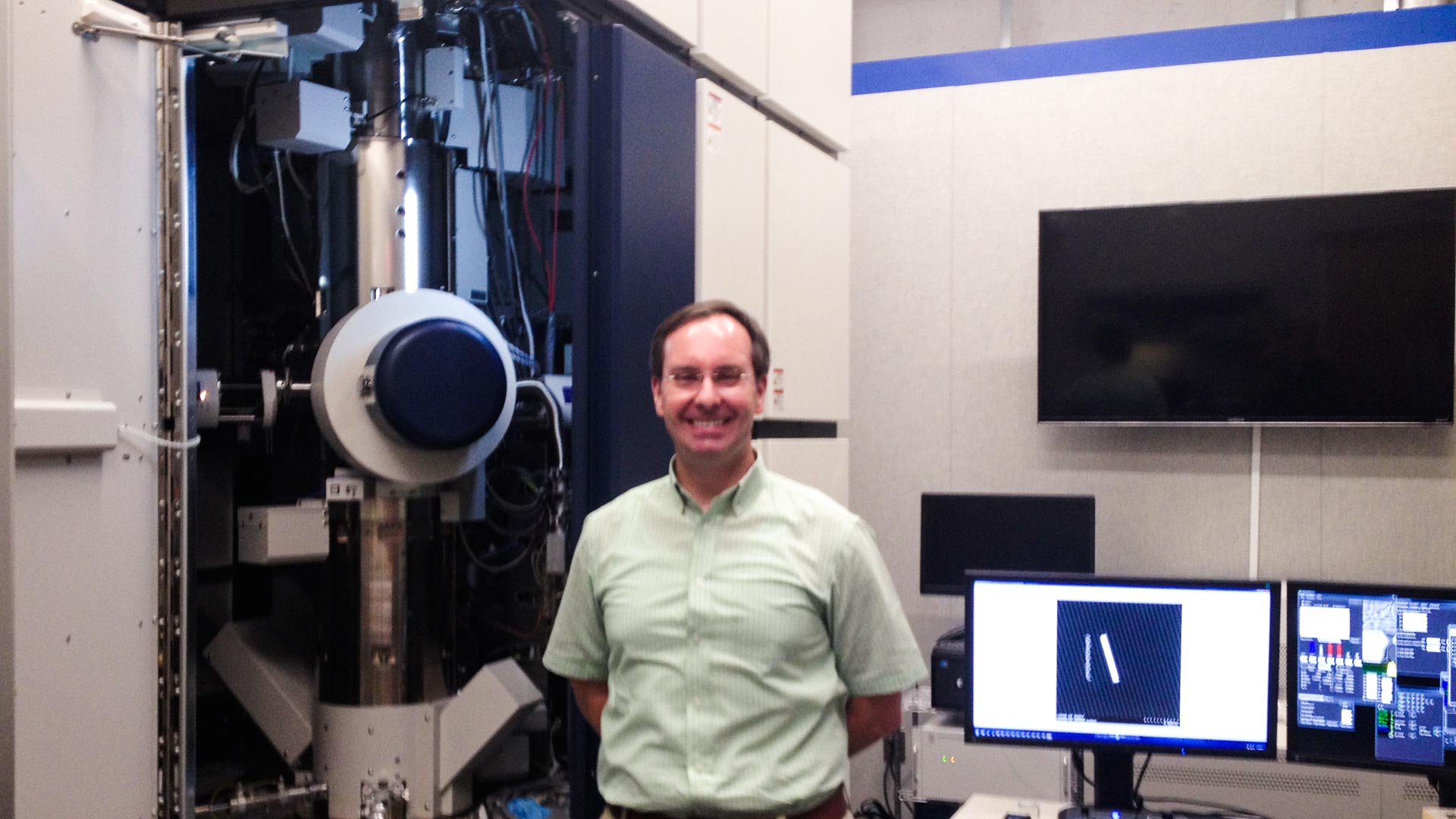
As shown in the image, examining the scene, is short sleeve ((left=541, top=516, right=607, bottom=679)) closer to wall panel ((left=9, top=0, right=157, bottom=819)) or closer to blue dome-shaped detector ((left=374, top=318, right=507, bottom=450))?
wall panel ((left=9, top=0, right=157, bottom=819))

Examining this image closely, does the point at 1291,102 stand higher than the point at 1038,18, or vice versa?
the point at 1038,18

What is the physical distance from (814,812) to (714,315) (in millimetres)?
678

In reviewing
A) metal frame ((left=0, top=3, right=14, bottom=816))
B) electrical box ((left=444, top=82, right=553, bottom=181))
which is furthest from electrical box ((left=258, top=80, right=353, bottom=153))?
metal frame ((left=0, top=3, right=14, bottom=816))

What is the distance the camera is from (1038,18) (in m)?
5.38

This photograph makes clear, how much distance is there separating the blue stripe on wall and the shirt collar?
270 centimetres

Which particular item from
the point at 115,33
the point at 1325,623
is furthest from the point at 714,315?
the point at 1325,623

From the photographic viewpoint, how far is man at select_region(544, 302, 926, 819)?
1.63 m

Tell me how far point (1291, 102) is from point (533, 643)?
2.69 metres

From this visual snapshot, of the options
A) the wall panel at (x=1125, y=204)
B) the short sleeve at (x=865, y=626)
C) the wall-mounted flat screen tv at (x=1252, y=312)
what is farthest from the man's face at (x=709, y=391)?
the wall panel at (x=1125, y=204)

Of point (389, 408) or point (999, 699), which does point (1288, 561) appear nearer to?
point (999, 699)

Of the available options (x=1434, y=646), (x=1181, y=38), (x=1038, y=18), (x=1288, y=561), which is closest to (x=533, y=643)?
(x=1434, y=646)

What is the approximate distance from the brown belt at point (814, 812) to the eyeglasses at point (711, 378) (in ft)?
1.84

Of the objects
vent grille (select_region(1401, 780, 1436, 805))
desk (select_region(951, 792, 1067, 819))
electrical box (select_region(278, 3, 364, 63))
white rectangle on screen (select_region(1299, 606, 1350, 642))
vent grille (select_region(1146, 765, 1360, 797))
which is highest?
electrical box (select_region(278, 3, 364, 63))

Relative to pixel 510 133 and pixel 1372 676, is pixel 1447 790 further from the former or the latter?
pixel 510 133
